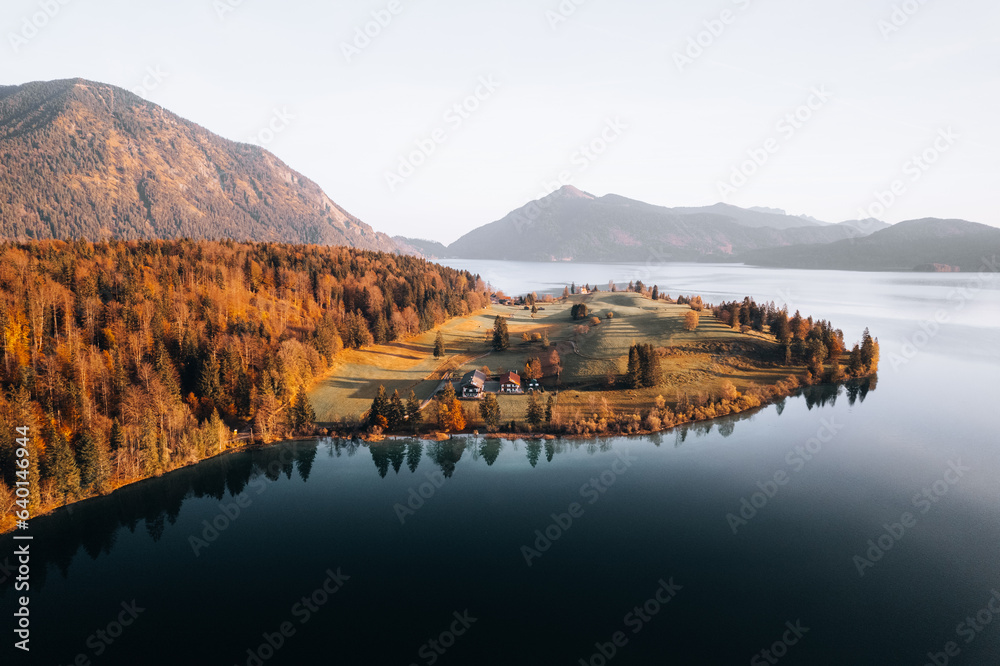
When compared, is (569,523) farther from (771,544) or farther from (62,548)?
(62,548)

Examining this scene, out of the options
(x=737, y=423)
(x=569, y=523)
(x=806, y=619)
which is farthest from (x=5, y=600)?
(x=737, y=423)

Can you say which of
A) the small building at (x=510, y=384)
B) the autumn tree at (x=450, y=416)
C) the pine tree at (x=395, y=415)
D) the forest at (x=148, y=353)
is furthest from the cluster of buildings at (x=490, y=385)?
the forest at (x=148, y=353)

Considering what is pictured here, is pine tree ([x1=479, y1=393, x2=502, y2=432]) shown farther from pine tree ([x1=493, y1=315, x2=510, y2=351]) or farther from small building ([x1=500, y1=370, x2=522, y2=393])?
pine tree ([x1=493, y1=315, x2=510, y2=351])

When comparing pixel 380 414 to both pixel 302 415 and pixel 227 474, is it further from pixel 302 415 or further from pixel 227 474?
pixel 227 474

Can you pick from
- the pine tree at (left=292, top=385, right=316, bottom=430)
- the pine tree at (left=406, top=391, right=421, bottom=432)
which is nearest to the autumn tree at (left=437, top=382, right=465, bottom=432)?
the pine tree at (left=406, top=391, right=421, bottom=432)

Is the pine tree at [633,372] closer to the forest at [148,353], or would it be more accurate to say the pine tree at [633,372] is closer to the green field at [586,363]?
the green field at [586,363]
